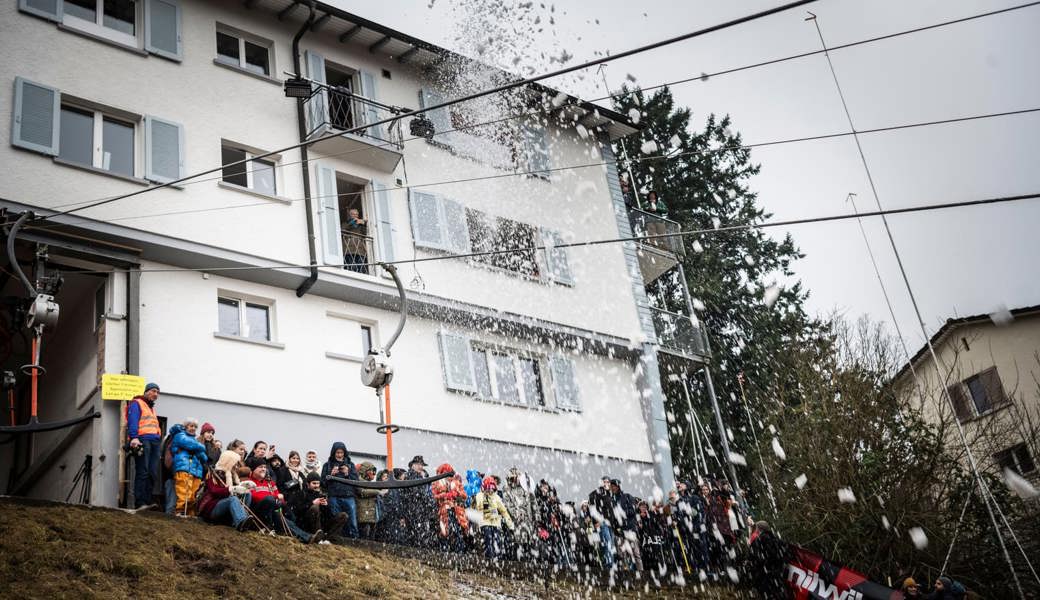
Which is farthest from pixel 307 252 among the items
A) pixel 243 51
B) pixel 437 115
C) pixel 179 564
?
pixel 179 564

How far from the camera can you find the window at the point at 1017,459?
21.1 m

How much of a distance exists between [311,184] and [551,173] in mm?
7596

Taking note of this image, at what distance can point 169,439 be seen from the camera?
14.9 metres

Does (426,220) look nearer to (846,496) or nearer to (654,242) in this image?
(654,242)

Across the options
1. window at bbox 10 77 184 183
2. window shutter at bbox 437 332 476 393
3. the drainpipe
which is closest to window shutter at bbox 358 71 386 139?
the drainpipe

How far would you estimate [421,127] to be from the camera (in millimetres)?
23141

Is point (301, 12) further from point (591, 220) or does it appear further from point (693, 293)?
point (693, 293)

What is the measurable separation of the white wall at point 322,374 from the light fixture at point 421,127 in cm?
455

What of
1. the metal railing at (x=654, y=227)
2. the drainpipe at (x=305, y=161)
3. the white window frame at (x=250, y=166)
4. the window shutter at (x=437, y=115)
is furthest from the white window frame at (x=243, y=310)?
the metal railing at (x=654, y=227)

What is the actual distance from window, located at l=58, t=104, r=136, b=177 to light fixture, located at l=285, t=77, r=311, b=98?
322cm

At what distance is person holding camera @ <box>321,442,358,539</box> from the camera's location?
49.2ft

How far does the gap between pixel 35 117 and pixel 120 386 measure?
5196 millimetres

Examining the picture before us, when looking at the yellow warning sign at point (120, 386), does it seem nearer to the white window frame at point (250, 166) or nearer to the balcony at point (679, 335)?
the white window frame at point (250, 166)

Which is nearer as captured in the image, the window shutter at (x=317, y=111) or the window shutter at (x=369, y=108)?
the window shutter at (x=317, y=111)
